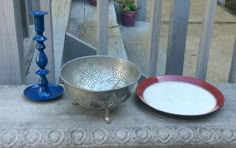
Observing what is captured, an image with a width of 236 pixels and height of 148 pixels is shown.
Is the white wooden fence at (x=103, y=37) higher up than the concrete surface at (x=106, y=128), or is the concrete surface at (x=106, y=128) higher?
the white wooden fence at (x=103, y=37)

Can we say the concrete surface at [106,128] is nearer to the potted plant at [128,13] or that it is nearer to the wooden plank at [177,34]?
the wooden plank at [177,34]

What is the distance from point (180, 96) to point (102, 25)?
0.36 metres

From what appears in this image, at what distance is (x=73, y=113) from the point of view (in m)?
1.07

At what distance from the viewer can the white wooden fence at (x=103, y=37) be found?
1.17 meters

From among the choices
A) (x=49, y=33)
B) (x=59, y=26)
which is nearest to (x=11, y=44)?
(x=49, y=33)

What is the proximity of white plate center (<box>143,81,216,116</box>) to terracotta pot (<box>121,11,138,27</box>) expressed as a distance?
114 inches

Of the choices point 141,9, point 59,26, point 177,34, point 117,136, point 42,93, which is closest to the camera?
point 117,136

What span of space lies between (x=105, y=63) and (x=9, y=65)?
33cm

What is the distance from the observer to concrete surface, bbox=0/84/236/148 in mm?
982

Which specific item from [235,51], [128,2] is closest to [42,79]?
[235,51]

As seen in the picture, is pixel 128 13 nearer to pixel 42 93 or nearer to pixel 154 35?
pixel 154 35

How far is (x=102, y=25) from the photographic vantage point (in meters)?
1.22

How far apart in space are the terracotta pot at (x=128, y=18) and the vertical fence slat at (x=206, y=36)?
9.26ft

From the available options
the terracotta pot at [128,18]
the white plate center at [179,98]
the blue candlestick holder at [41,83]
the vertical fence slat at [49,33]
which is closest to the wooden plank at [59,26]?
the vertical fence slat at [49,33]
